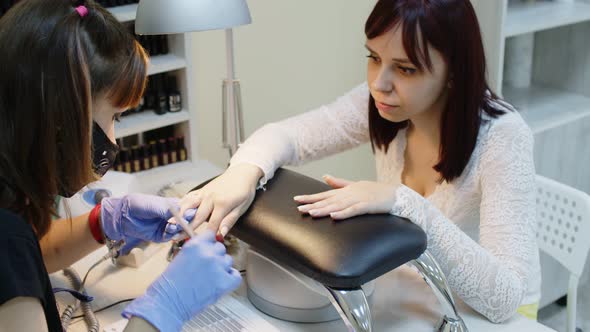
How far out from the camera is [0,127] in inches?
38.3

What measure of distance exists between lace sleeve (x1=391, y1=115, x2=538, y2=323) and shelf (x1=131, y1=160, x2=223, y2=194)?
2.53 ft

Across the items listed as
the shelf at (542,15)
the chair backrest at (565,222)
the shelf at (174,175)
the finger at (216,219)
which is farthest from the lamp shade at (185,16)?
the shelf at (542,15)

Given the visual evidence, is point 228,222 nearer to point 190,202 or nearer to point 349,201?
point 190,202

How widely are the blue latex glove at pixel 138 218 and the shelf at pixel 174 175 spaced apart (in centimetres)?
46

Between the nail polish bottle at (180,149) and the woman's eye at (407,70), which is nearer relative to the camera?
the woman's eye at (407,70)

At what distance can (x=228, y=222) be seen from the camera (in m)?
1.22

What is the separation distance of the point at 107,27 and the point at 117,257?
54 cm

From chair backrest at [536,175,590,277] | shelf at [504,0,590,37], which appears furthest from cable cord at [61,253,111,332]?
shelf at [504,0,590,37]

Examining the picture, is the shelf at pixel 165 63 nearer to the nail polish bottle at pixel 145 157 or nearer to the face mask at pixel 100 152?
the nail polish bottle at pixel 145 157

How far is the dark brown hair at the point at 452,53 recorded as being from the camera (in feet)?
4.44

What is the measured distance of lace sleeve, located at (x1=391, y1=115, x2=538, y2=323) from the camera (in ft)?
4.03

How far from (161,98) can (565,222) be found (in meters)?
1.10

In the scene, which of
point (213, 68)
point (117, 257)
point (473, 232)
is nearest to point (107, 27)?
point (117, 257)

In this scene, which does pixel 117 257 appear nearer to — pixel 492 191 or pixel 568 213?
pixel 492 191
